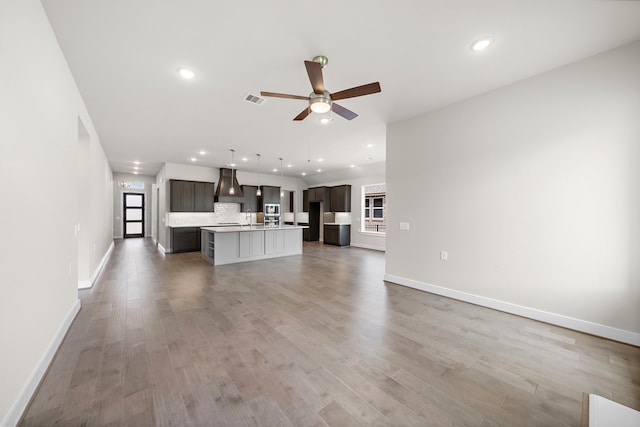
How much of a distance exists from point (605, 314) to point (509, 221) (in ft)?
4.19

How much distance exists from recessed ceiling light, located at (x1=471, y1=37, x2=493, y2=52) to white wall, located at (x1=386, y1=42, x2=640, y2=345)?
3.72ft

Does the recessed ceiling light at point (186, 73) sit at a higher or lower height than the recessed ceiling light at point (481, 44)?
lower

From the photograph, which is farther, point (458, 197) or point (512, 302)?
point (458, 197)

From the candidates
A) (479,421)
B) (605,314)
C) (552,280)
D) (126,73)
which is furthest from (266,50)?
(605,314)

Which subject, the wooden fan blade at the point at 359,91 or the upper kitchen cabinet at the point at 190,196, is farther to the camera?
the upper kitchen cabinet at the point at 190,196

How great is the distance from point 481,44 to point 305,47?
1.73 metres

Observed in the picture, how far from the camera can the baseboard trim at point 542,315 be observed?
8.02 feet

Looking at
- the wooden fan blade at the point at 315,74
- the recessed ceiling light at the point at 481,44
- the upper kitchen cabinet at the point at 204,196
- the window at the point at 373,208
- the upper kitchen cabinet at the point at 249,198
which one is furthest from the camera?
the upper kitchen cabinet at the point at 249,198

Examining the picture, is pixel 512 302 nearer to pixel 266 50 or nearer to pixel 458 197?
pixel 458 197

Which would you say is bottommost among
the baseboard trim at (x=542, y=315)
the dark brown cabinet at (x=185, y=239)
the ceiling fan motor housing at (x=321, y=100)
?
the baseboard trim at (x=542, y=315)

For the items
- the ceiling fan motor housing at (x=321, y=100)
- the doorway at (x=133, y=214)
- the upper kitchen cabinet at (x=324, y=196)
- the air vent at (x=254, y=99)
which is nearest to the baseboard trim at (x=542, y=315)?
the ceiling fan motor housing at (x=321, y=100)

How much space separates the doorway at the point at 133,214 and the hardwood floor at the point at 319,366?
9649mm

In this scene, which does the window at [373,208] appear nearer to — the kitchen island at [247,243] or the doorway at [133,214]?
the kitchen island at [247,243]

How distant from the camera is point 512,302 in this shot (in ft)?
10.3
